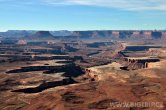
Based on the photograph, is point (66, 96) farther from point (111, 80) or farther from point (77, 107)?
point (111, 80)

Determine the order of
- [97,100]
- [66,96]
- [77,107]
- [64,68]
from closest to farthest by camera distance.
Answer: [77,107]
[97,100]
[66,96]
[64,68]

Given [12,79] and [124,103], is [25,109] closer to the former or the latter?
[124,103]

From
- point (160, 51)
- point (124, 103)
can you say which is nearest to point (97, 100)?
point (124, 103)

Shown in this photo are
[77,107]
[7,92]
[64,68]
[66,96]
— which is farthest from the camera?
[64,68]

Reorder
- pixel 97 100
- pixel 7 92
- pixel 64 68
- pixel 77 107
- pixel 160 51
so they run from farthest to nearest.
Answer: pixel 160 51 < pixel 64 68 < pixel 7 92 < pixel 97 100 < pixel 77 107

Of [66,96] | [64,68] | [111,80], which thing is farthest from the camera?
[64,68]

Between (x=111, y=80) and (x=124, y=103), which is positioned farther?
(x=111, y=80)

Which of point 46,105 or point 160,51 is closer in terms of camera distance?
point 46,105

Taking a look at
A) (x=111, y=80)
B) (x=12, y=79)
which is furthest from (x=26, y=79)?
(x=111, y=80)
